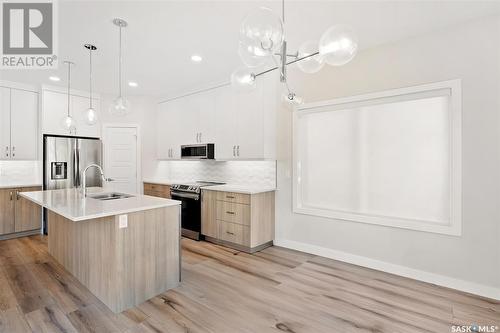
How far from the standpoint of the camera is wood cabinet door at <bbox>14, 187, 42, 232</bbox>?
466 centimetres

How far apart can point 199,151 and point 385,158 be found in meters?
3.11

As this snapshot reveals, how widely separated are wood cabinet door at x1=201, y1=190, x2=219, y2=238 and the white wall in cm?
178

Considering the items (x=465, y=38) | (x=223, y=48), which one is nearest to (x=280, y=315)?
(x=223, y=48)

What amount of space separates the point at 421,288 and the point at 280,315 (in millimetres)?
1619

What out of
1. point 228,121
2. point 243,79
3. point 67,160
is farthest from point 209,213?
point 67,160

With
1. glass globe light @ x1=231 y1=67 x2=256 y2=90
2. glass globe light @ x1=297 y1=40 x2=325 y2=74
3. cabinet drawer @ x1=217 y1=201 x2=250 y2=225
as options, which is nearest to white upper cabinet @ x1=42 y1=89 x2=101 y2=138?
cabinet drawer @ x1=217 y1=201 x2=250 y2=225

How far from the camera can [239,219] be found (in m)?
4.03

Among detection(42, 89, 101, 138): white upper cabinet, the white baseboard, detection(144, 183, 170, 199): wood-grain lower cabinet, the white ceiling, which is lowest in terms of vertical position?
the white baseboard

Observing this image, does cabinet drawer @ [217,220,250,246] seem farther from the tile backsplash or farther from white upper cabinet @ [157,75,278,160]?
white upper cabinet @ [157,75,278,160]

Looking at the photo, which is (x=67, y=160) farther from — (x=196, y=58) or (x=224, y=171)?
(x=196, y=58)

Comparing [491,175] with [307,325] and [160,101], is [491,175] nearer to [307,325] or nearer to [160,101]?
[307,325]

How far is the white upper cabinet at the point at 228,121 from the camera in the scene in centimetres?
425

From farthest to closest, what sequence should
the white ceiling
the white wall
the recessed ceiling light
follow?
the recessed ceiling light, the white wall, the white ceiling

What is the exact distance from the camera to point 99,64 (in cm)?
393
